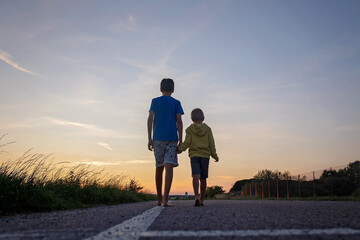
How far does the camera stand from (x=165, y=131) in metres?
6.26

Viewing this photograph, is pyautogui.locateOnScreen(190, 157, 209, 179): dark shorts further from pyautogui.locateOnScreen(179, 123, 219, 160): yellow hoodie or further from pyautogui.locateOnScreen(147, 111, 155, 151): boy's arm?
pyautogui.locateOnScreen(147, 111, 155, 151): boy's arm

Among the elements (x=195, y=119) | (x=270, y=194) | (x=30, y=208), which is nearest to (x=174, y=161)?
(x=195, y=119)

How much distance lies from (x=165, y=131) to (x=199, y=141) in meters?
1.00

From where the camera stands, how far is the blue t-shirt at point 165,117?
247 inches

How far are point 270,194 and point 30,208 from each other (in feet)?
87.0

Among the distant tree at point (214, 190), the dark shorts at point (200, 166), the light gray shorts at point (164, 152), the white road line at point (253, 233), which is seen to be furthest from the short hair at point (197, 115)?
the distant tree at point (214, 190)

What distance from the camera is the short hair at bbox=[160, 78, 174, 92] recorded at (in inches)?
260

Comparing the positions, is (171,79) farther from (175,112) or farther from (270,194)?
(270,194)

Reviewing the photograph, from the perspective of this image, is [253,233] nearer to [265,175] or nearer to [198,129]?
[198,129]

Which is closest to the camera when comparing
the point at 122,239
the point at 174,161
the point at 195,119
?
the point at 122,239

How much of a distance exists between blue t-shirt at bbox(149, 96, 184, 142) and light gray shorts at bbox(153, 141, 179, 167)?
9cm

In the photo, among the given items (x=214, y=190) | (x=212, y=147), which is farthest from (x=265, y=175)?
(x=212, y=147)

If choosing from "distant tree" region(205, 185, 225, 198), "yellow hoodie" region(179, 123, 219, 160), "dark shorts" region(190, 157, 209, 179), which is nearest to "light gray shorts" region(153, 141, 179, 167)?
"yellow hoodie" region(179, 123, 219, 160)

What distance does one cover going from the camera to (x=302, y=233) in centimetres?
243
